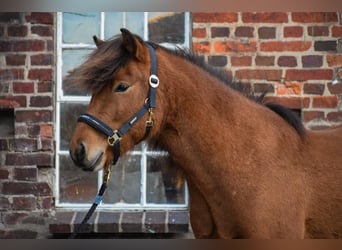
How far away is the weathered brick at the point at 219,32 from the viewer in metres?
3.83

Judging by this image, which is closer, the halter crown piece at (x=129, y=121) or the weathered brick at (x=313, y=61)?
the halter crown piece at (x=129, y=121)

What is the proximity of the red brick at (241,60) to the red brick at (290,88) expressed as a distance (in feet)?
0.75

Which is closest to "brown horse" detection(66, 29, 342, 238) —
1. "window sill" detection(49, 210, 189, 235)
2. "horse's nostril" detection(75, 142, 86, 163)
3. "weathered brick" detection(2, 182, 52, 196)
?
"horse's nostril" detection(75, 142, 86, 163)

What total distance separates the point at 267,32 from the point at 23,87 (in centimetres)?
151

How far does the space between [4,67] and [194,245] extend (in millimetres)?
1815

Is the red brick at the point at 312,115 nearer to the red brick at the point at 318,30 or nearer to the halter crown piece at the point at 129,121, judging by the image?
the red brick at the point at 318,30

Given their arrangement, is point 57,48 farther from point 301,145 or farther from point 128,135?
point 301,145

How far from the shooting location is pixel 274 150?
2.87 meters

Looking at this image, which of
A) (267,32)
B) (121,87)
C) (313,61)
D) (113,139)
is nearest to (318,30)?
(313,61)

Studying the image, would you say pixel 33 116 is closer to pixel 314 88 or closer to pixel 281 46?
pixel 281 46

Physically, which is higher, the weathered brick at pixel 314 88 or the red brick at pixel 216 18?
the red brick at pixel 216 18

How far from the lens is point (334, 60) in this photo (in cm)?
382

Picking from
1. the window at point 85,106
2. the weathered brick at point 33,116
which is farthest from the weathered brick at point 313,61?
the weathered brick at point 33,116

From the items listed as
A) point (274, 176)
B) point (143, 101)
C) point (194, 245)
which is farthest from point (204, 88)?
point (194, 245)
